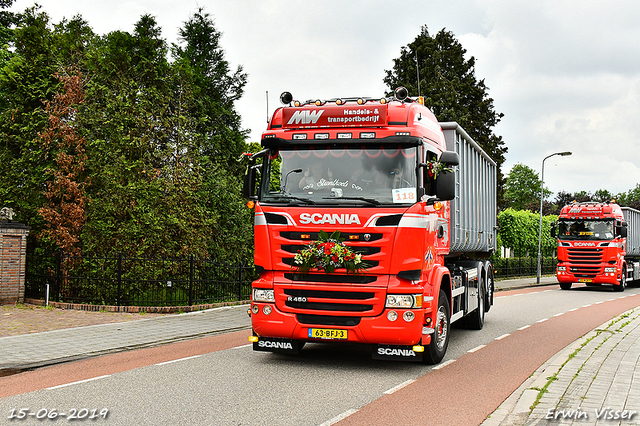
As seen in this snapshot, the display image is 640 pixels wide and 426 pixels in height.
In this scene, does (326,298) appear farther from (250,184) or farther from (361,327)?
(250,184)

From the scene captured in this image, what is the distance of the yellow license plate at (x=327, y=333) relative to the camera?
756cm

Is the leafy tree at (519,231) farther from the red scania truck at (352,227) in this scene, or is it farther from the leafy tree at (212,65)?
the red scania truck at (352,227)

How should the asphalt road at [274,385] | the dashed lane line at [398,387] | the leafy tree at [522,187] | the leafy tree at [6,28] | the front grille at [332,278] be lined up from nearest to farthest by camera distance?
the asphalt road at [274,385] < the dashed lane line at [398,387] < the front grille at [332,278] < the leafy tree at [6,28] < the leafy tree at [522,187]

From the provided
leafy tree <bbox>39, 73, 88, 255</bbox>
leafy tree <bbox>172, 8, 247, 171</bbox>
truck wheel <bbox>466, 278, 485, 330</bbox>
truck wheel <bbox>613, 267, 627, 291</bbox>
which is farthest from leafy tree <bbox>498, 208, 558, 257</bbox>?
leafy tree <bbox>39, 73, 88, 255</bbox>

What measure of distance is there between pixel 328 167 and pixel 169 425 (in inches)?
157

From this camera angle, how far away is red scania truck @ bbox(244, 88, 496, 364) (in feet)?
24.4

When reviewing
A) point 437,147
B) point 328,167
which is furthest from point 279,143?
point 437,147

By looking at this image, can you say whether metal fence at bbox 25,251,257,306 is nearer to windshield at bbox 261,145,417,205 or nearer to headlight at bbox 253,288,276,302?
headlight at bbox 253,288,276,302

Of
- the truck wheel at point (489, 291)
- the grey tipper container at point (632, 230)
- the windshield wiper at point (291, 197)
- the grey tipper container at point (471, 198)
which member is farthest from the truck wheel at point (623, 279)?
the windshield wiper at point (291, 197)

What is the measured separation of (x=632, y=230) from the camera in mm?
29156

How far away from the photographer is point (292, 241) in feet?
25.3

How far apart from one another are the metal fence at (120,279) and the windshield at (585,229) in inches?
697

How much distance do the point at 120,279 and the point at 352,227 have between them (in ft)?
29.0

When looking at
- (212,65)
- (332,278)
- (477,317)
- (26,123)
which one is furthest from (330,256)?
(212,65)
